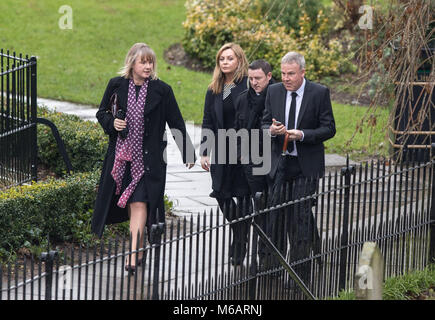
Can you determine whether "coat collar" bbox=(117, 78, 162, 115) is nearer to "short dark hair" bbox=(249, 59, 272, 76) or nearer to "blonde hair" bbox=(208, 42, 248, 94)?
"blonde hair" bbox=(208, 42, 248, 94)

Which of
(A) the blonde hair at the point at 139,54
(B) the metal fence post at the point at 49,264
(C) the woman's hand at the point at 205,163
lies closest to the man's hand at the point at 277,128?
(C) the woman's hand at the point at 205,163

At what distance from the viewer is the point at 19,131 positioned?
352 inches

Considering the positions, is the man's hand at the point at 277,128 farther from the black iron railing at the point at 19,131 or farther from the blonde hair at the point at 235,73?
the black iron railing at the point at 19,131

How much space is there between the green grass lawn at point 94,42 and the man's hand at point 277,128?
A: 645 cm

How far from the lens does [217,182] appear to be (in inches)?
296

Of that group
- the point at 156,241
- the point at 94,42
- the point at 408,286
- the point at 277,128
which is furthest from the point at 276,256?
the point at 94,42

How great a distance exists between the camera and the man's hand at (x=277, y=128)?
6.79 metres

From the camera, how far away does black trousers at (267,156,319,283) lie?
633 cm

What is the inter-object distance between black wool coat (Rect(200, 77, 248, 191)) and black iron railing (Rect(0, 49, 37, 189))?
2.14 metres

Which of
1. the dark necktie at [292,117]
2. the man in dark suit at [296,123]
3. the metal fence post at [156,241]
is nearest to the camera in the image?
the metal fence post at [156,241]

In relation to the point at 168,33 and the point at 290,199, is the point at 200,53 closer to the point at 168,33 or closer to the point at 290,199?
the point at 168,33

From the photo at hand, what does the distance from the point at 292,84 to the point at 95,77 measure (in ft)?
34.5
